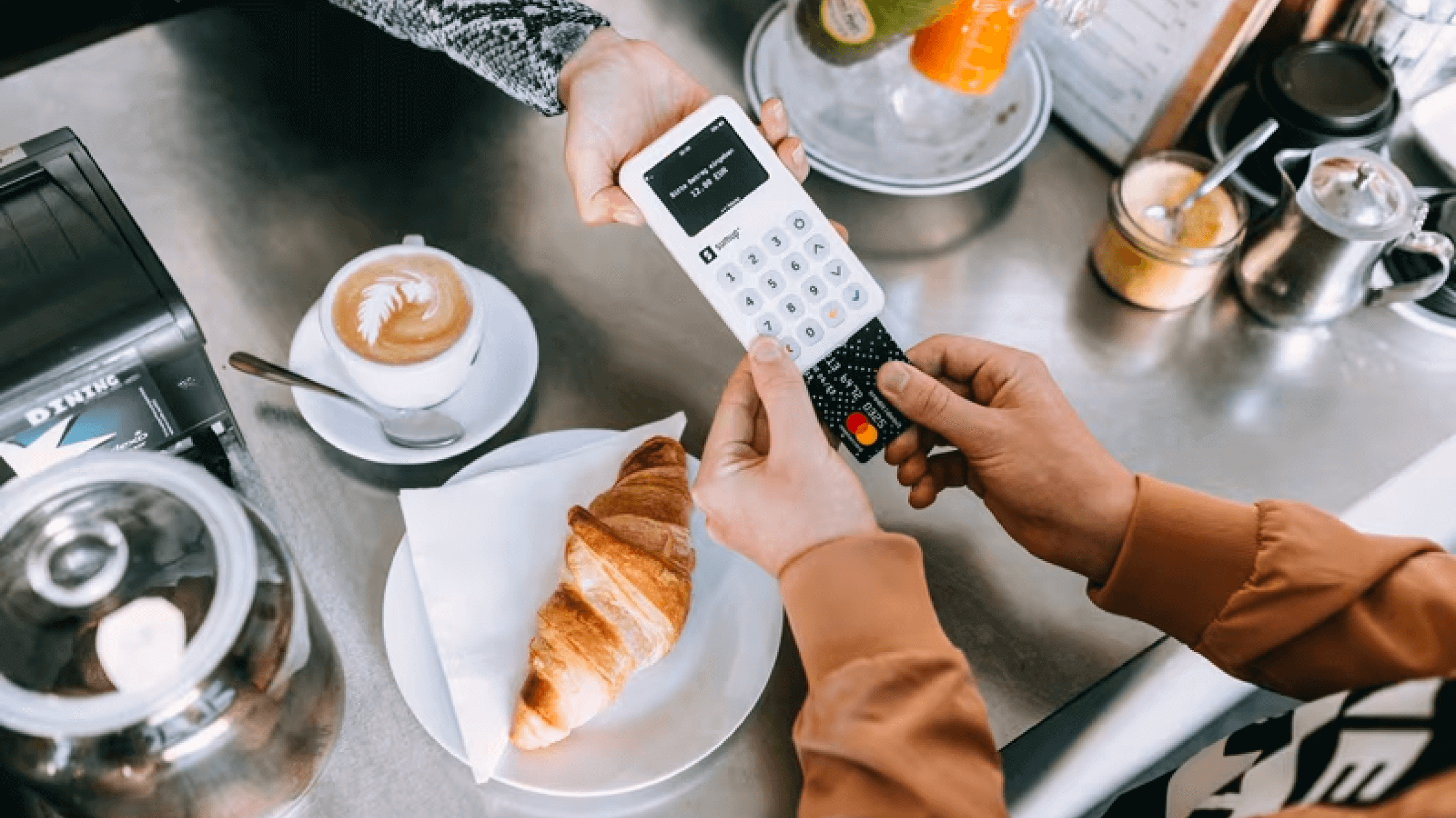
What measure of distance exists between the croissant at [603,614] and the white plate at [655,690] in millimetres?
14

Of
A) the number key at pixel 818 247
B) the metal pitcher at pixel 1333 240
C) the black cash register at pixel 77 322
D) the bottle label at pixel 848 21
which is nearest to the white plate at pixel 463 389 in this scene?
the black cash register at pixel 77 322

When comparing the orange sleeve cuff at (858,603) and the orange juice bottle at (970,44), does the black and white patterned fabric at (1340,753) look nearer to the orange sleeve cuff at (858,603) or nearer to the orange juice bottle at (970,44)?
the orange sleeve cuff at (858,603)

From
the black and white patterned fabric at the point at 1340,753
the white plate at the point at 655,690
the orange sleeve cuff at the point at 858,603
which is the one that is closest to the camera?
the black and white patterned fabric at the point at 1340,753

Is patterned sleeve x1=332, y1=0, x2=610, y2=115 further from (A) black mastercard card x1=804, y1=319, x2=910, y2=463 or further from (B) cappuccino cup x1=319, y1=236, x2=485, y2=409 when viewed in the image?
(A) black mastercard card x1=804, y1=319, x2=910, y2=463

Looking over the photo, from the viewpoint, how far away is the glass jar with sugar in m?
0.85

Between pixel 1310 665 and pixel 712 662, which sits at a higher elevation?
pixel 1310 665

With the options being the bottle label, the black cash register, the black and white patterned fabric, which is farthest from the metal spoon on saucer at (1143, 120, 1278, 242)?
the black cash register

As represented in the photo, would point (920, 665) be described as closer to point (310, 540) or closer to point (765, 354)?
point (765, 354)

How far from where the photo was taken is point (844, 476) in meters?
0.63

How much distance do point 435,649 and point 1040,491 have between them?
39 cm

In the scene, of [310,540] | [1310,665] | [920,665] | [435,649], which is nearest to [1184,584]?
[1310,665]

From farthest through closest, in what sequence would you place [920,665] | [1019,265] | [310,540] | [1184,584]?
[1019,265], [310,540], [1184,584], [920,665]

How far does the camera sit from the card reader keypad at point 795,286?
0.74m

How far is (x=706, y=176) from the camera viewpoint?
76 centimetres
